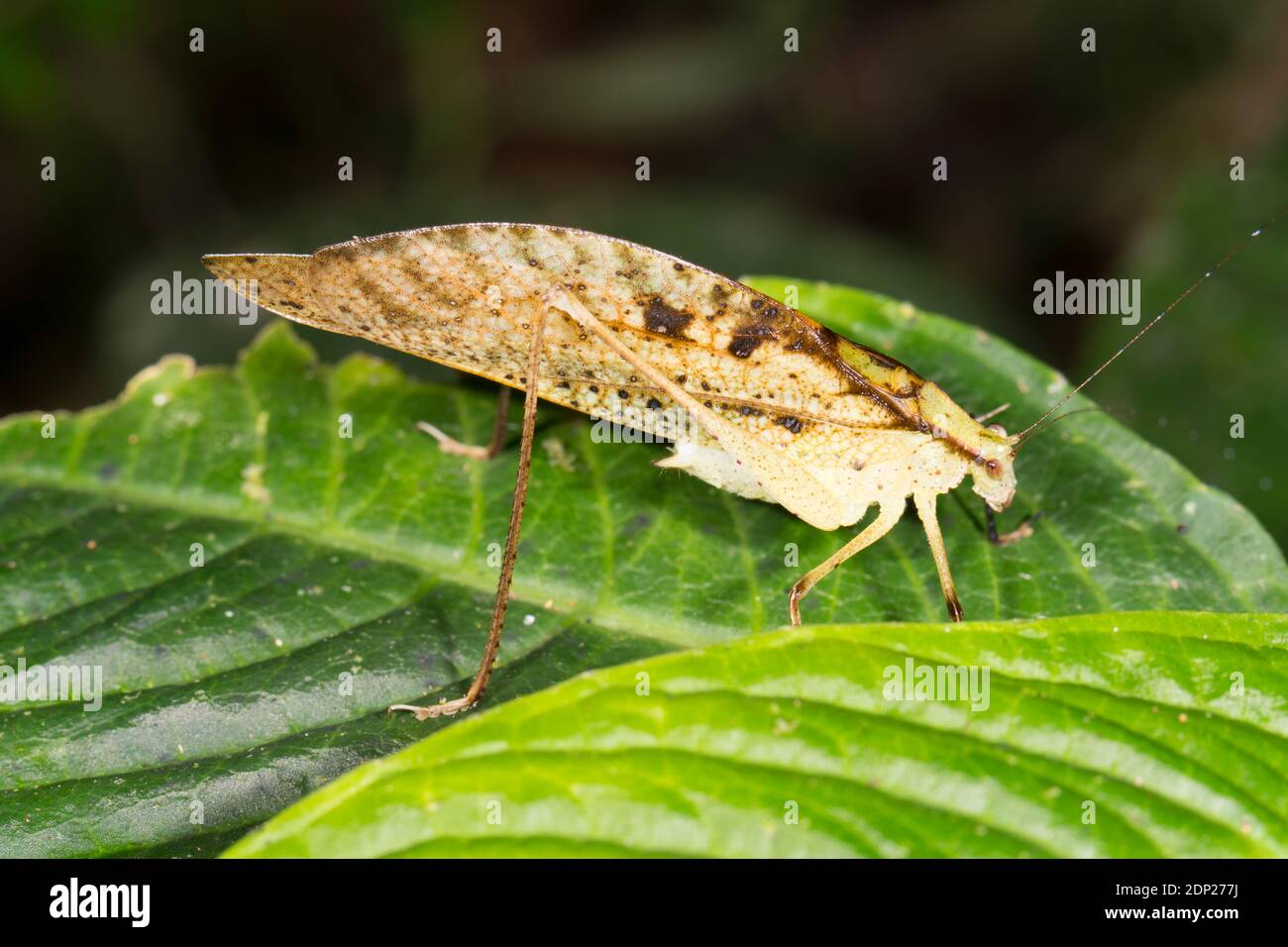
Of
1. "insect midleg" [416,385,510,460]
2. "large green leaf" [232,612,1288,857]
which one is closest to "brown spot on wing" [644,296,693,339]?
"insect midleg" [416,385,510,460]

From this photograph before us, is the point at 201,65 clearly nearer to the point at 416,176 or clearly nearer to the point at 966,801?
the point at 416,176

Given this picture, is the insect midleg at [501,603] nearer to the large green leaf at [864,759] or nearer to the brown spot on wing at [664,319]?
the brown spot on wing at [664,319]

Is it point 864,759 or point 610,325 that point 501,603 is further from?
point 864,759

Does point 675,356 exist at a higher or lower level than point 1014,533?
higher

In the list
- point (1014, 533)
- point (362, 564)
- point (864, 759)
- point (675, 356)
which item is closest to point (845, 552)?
point (1014, 533)
